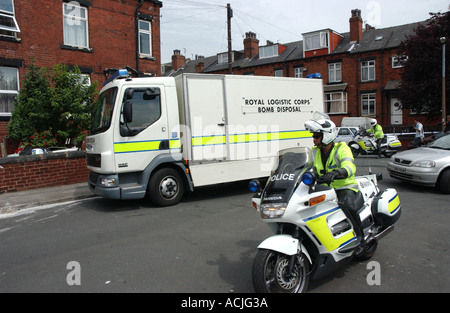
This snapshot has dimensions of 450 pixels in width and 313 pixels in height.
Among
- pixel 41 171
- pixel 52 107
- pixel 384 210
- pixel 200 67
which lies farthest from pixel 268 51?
pixel 384 210

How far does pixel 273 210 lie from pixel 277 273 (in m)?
0.58

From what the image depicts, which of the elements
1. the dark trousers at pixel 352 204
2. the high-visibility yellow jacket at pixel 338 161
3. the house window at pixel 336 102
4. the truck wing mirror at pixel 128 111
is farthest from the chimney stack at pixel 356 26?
the dark trousers at pixel 352 204

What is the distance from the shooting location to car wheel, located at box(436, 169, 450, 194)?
8.07 m

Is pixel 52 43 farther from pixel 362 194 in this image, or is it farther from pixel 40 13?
pixel 362 194


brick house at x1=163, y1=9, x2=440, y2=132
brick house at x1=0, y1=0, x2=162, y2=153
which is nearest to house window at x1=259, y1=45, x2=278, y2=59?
brick house at x1=163, y1=9, x2=440, y2=132

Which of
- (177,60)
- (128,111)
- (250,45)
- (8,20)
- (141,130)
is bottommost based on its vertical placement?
(141,130)

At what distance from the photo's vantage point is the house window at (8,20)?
1298 centimetres

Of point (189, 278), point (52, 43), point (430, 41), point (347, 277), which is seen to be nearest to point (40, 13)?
point (52, 43)

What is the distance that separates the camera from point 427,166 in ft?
27.1

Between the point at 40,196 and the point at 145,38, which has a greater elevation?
the point at 145,38

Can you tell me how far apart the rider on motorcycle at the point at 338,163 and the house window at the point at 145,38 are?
1509 centimetres

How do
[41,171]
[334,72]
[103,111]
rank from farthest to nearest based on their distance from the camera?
[334,72] < [41,171] < [103,111]

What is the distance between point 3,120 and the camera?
1295 cm

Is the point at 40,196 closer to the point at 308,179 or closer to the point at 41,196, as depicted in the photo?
the point at 41,196
